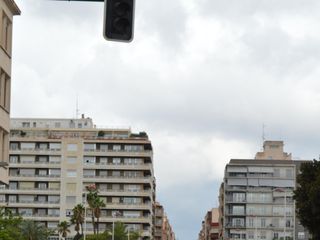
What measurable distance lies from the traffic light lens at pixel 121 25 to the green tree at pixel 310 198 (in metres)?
57.4

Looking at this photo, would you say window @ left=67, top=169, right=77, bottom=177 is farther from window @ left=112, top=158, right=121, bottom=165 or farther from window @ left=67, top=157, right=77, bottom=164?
window @ left=112, top=158, right=121, bottom=165

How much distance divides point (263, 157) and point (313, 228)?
4350 inches

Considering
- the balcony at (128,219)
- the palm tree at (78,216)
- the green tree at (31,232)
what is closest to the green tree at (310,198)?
the green tree at (31,232)

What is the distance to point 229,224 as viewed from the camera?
6452 inches

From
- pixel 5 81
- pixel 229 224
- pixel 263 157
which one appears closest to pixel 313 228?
pixel 5 81

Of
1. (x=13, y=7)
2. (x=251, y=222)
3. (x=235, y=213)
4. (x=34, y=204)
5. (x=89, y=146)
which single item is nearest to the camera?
(x=13, y=7)

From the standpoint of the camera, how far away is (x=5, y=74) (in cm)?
3456

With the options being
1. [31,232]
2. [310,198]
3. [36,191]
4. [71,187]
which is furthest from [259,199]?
[310,198]

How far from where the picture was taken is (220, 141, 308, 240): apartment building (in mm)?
161000

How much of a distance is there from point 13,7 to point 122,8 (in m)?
22.6

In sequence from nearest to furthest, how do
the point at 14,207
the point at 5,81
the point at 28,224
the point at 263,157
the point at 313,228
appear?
the point at 5,81
the point at 313,228
the point at 28,224
the point at 14,207
the point at 263,157

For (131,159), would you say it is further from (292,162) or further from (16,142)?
(292,162)

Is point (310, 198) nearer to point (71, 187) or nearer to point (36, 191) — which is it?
point (71, 187)

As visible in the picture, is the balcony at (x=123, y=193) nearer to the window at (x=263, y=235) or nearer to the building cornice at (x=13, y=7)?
the window at (x=263, y=235)
